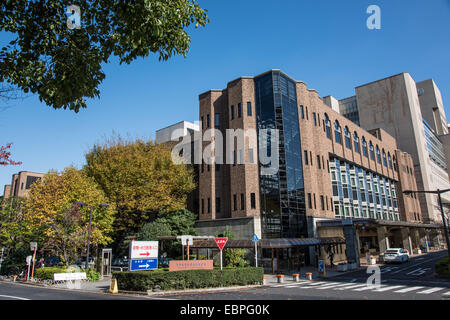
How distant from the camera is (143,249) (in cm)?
1931

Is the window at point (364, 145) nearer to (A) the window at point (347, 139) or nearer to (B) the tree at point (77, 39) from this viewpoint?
(A) the window at point (347, 139)

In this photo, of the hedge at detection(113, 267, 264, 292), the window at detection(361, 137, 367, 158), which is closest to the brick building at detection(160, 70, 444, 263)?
the window at detection(361, 137, 367, 158)

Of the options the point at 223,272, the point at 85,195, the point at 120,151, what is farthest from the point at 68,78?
the point at 120,151

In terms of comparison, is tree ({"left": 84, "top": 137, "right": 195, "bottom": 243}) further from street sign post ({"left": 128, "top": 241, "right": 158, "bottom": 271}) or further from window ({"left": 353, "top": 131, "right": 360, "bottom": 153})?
window ({"left": 353, "top": 131, "right": 360, "bottom": 153})

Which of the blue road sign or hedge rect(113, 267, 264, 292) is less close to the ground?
the blue road sign

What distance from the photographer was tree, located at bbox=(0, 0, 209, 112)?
24.4 ft

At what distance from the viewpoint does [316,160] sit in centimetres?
3941

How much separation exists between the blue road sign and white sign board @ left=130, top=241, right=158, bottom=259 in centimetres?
24

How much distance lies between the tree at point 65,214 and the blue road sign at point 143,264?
33.9 ft

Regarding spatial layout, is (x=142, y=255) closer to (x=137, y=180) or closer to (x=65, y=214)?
(x=65, y=214)

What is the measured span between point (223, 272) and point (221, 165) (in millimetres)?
18765

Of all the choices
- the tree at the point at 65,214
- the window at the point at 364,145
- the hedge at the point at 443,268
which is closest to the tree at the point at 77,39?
the tree at the point at 65,214

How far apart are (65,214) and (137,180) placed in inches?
314

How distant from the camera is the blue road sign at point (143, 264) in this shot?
18656mm
